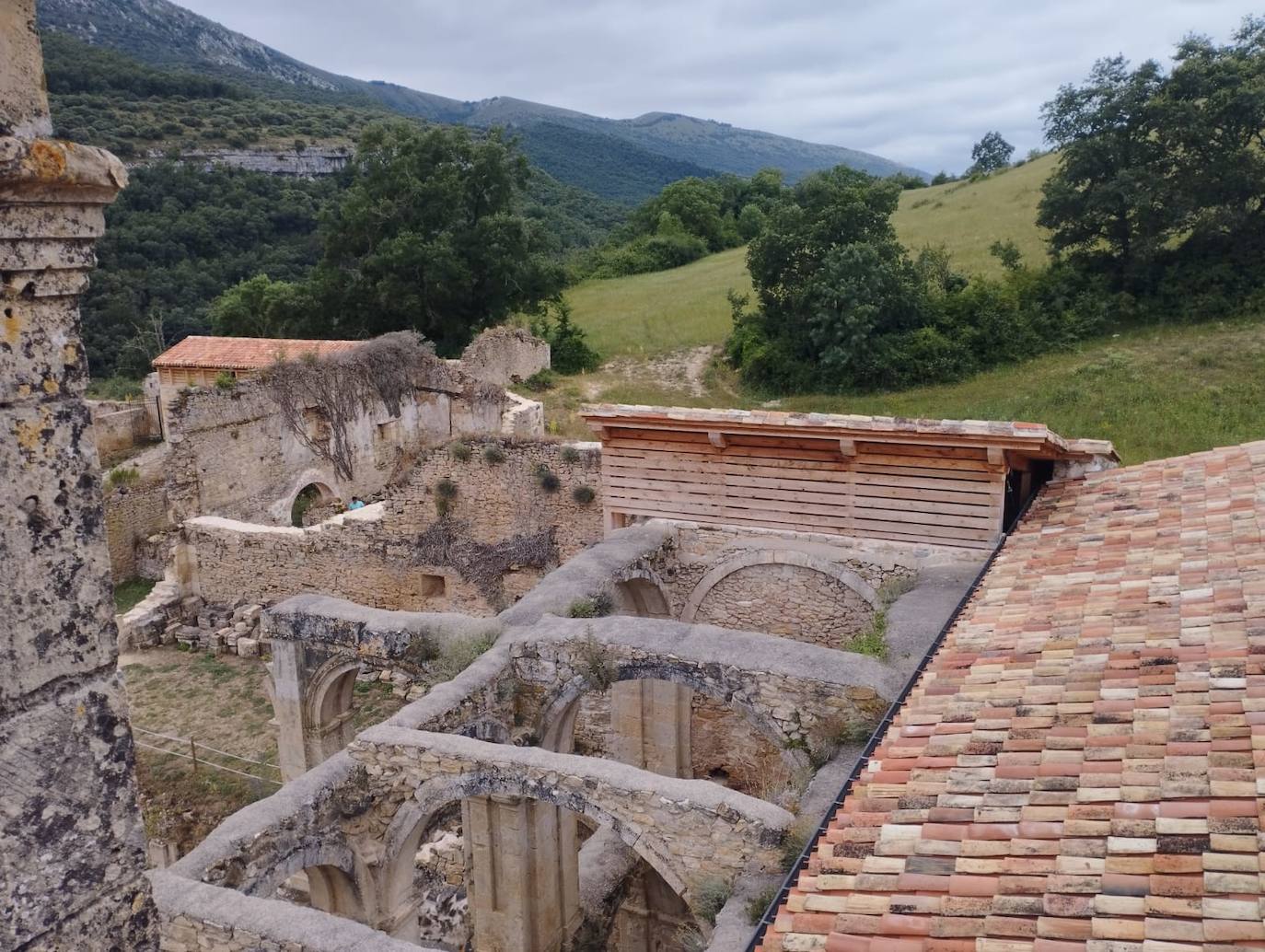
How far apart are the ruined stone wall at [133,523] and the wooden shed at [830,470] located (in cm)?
1334

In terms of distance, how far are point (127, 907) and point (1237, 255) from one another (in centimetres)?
3009

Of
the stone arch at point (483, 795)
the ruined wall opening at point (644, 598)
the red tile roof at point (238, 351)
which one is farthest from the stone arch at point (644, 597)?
the red tile roof at point (238, 351)

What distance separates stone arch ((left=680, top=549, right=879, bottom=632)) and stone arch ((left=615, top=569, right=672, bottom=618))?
0.32 metres

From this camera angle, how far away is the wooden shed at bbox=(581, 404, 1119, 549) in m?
10.7

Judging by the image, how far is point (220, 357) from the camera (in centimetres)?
2388

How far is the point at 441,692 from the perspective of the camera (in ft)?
28.9

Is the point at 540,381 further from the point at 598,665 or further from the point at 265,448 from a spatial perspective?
the point at 598,665

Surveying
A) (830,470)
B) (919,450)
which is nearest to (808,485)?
(830,470)

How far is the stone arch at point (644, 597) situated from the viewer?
39.7 feet

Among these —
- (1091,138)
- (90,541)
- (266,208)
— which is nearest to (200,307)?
(266,208)

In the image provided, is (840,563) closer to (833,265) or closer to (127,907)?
(127,907)

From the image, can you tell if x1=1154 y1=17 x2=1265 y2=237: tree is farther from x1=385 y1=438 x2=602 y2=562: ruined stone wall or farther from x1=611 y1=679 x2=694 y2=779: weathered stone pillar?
x1=611 y1=679 x2=694 y2=779: weathered stone pillar

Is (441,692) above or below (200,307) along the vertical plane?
below

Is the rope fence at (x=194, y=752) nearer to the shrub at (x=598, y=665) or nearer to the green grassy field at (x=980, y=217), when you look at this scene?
the shrub at (x=598, y=665)
